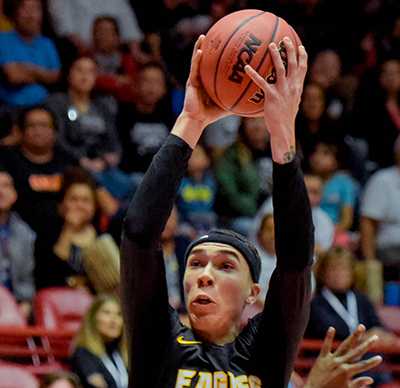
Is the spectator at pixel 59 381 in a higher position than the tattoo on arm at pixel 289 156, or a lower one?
lower

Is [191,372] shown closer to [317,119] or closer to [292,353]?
[292,353]

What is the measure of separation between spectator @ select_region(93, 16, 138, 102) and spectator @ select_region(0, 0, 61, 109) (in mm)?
513

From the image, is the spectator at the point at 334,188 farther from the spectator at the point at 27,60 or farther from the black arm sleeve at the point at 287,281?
the black arm sleeve at the point at 287,281

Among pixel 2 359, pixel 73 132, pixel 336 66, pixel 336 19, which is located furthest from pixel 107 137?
pixel 336 19

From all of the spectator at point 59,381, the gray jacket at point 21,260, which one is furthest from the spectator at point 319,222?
the spectator at point 59,381

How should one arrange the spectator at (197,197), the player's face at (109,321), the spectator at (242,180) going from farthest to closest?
the spectator at (242,180) < the spectator at (197,197) < the player's face at (109,321)

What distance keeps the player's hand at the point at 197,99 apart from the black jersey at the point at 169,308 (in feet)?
0.47

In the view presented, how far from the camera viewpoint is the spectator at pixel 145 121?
6258mm

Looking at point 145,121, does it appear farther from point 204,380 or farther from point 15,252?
point 204,380

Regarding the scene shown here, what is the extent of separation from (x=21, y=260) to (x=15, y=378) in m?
1.08

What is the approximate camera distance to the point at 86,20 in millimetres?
7184

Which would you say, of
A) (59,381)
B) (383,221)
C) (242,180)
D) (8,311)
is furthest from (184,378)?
(383,221)

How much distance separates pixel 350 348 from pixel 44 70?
4.69 meters

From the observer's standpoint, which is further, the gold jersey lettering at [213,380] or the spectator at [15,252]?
the spectator at [15,252]
